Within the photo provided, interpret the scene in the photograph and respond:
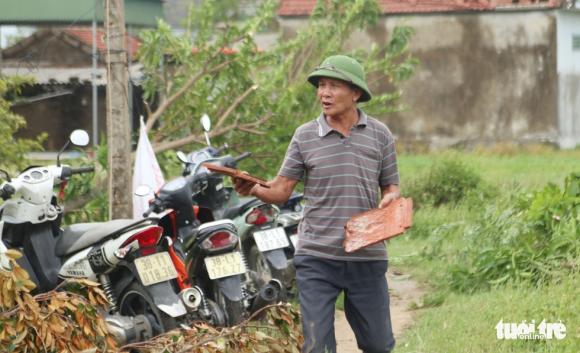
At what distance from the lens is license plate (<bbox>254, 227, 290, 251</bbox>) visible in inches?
350

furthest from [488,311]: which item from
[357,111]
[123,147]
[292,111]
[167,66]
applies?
[167,66]

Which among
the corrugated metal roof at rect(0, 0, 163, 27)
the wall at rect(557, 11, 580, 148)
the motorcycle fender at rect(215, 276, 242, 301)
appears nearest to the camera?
the motorcycle fender at rect(215, 276, 242, 301)

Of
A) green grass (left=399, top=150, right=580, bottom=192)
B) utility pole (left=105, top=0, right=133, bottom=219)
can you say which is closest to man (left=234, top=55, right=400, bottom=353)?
utility pole (left=105, top=0, right=133, bottom=219)

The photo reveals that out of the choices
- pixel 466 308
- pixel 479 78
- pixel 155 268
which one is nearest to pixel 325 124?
pixel 155 268

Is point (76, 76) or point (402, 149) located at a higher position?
point (76, 76)

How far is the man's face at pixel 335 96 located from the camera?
5945mm

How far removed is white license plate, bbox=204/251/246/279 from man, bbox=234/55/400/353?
1.51 meters

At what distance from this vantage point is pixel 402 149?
27.1 m

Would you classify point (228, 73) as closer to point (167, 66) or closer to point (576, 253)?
point (167, 66)

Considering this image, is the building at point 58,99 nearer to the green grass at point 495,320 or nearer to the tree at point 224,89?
the tree at point 224,89

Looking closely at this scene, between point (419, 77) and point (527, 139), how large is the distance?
2863 mm

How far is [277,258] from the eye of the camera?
29.2ft

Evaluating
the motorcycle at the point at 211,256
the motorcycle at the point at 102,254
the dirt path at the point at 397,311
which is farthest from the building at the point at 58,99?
the motorcycle at the point at 102,254

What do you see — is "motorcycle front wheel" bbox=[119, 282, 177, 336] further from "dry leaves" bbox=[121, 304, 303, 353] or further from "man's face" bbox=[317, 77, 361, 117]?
"man's face" bbox=[317, 77, 361, 117]
